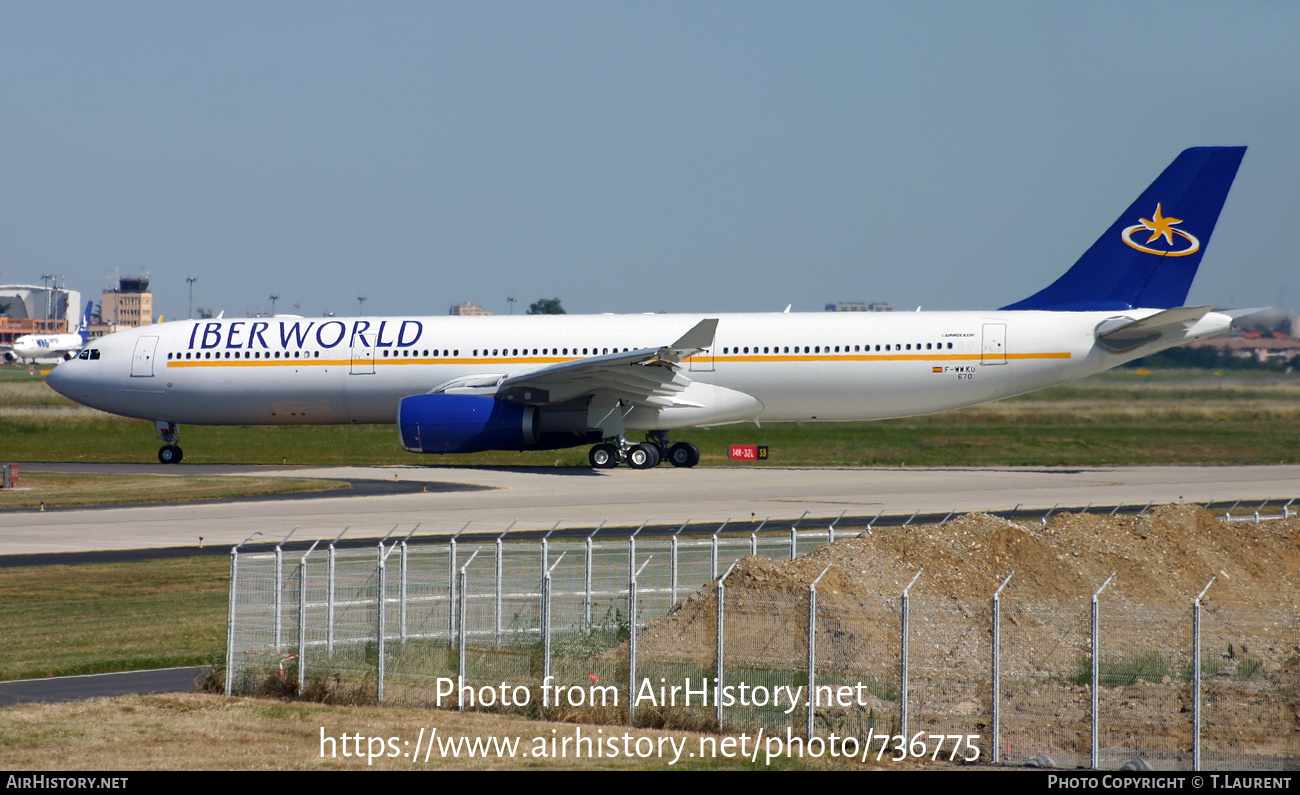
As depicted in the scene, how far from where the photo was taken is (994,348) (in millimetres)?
37781

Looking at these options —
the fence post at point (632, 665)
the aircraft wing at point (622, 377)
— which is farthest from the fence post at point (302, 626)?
the aircraft wing at point (622, 377)

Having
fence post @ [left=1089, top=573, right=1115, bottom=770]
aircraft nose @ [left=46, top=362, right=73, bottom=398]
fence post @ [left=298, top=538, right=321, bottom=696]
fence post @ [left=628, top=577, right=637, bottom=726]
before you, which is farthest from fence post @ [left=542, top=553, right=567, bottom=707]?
aircraft nose @ [left=46, top=362, right=73, bottom=398]

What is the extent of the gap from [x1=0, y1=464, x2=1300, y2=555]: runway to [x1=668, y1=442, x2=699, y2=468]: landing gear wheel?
96 centimetres

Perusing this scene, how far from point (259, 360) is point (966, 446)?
23.7 meters

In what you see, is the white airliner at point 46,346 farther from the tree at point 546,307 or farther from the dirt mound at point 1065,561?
the dirt mound at point 1065,561

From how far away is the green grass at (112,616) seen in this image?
15.5 m

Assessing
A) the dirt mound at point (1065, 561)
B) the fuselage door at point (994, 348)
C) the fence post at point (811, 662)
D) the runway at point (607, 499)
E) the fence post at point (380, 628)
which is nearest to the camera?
the fence post at point (811, 662)

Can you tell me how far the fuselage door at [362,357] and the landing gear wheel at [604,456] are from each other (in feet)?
22.8

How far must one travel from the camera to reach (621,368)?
121 feet

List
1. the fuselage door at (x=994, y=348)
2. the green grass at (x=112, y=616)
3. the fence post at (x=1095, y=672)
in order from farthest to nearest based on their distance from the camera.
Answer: the fuselage door at (x=994, y=348)
the green grass at (x=112, y=616)
the fence post at (x=1095, y=672)

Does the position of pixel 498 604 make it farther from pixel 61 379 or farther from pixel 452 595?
pixel 61 379

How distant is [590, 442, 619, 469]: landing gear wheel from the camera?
129ft

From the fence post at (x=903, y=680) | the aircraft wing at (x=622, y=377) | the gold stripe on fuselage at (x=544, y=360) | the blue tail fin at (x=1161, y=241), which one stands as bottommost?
the fence post at (x=903, y=680)

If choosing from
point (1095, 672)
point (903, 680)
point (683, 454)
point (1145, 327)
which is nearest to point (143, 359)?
point (683, 454)
